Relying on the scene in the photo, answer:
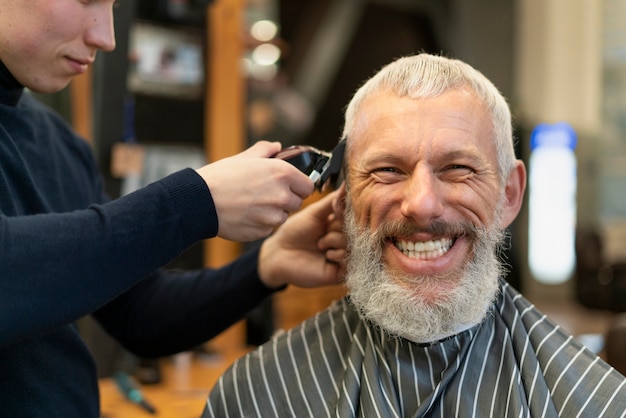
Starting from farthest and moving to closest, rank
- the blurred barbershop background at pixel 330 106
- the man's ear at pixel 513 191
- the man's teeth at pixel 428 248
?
the blurred barbershop background at pixel 330 106, the man's ear at pixel 513 191, the man's teeth at pixel 428 248

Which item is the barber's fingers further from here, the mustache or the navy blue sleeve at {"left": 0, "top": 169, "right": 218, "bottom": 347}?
the mustache

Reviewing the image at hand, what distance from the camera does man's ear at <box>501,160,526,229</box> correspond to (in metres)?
1.59

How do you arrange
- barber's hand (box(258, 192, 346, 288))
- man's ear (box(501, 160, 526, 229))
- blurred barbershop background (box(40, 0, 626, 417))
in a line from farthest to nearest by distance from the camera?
blurred barbershop background (box(40, 0, 626, 417)), barber's hand (box(258, 192, 346, 288)), man's ear (box(501, 160, 526, 229))

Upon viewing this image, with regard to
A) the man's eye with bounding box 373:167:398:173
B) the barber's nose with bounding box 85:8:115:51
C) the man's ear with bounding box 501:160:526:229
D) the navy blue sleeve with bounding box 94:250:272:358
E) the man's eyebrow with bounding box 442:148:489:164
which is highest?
the barber's nose with bounding box 85:8:115:51

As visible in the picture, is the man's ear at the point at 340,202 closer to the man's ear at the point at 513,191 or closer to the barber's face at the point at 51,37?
the man's ear at the point at 513,191

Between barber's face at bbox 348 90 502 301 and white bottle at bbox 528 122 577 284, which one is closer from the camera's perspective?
barber's face at bbox 348 90 502 301

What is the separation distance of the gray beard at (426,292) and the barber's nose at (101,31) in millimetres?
686

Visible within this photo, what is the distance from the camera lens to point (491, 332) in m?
1.52

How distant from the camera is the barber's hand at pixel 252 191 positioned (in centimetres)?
121

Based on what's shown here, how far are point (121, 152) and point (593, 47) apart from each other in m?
6.46

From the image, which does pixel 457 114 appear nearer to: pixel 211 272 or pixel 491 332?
pixel 491 332

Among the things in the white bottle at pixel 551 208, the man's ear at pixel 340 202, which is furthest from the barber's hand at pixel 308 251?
the white bottle at pixel 551 208

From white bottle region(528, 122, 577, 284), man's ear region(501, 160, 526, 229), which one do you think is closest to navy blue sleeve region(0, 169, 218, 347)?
man's ear region(501, 160, 526, 229)

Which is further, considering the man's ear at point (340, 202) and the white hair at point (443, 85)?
the man's ear at point (340, 202)
